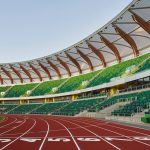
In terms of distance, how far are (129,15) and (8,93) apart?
166ft

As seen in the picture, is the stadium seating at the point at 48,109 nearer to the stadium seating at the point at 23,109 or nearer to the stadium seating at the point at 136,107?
the stadium seating at the point at 23,109

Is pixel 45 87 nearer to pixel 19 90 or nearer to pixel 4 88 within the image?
pixel 19 90

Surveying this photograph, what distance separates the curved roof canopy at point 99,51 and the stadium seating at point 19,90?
199cm

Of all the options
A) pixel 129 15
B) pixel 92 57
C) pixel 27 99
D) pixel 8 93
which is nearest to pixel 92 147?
pixel 129 15

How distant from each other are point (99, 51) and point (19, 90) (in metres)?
32.5

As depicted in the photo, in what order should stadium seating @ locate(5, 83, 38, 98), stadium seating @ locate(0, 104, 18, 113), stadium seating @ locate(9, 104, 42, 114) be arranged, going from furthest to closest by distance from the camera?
stadium seating @ locate(5, 83, 38, 98) < stadium seating @ locate(0, 104, 18, 113) < stadium seating @ locate(9, 104, 42, 114)

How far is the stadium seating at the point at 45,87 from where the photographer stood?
68.4 metres

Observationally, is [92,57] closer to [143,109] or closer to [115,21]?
[115,21]

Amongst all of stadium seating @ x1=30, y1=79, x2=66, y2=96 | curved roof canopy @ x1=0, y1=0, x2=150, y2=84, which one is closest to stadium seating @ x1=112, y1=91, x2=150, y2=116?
curved roof canopy @ x1=0, y1=0, x2=150, y2=84

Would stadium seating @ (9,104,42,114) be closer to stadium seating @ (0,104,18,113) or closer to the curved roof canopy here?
stadium seating @ (0,104,18,113)

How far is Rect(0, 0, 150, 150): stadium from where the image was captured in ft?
65.8

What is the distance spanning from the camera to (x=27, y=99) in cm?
7300

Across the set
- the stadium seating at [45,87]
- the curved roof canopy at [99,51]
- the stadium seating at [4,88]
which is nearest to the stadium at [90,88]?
the curved roof canopy at [99,51]

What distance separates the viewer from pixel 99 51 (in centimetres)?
5150
